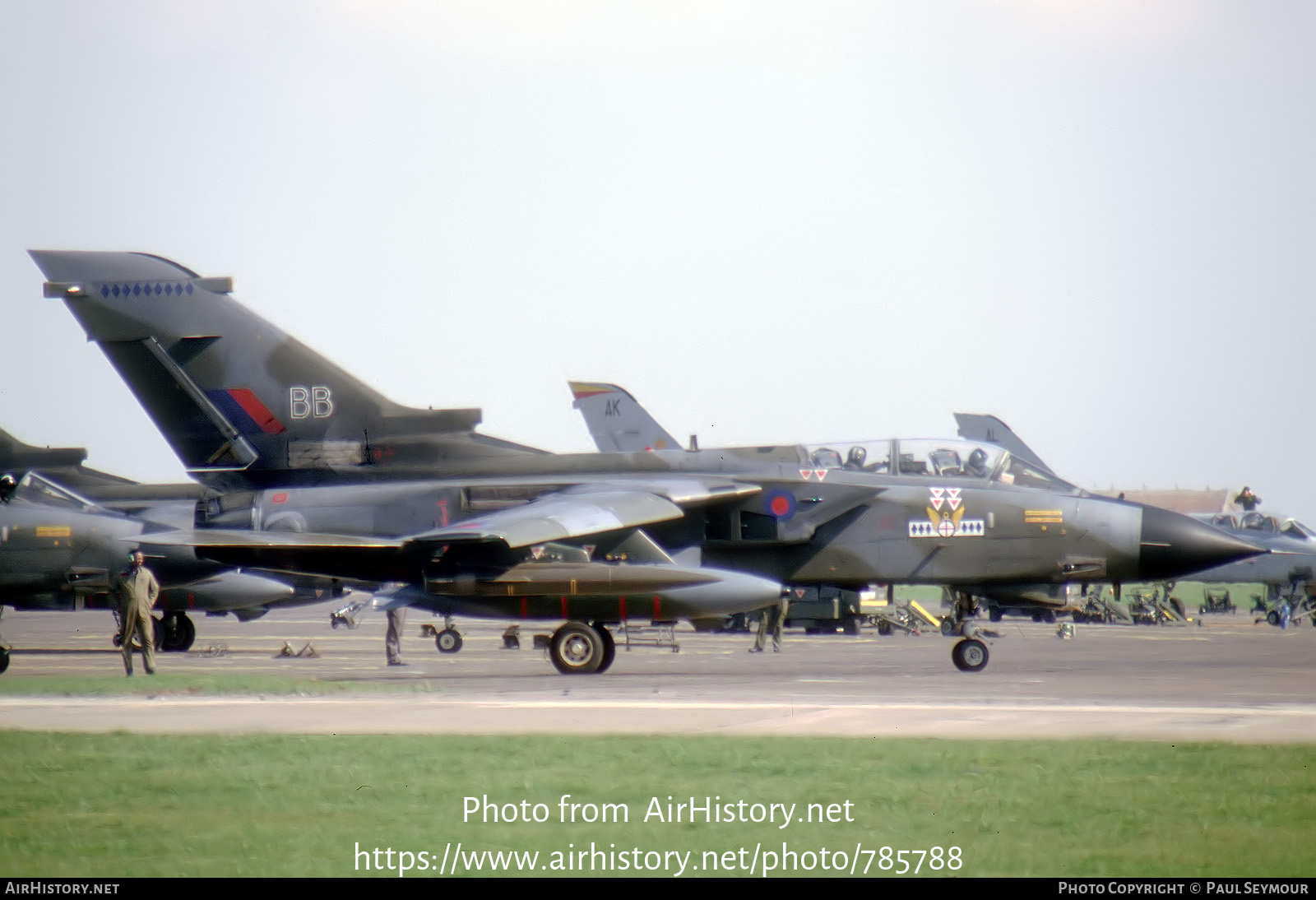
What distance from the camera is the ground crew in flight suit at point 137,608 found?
1886 centimetres

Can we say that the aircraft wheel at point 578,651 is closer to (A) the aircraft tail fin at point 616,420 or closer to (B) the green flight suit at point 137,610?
(B) the green flight suit at point 137,610

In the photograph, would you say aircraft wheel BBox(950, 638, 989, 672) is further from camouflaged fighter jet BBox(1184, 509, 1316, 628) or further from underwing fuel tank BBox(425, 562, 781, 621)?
camouflaged fighter jet BBox(1184, 509, 1316, 628)

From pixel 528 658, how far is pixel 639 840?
17.8 metres

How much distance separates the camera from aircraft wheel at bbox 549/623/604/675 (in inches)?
774

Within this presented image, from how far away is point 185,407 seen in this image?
68.9 ft

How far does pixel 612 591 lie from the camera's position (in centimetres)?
1869

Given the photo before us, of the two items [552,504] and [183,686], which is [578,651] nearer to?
[552,504]

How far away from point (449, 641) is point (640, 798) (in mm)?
19797

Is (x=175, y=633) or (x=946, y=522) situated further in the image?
(x=175, y=633)

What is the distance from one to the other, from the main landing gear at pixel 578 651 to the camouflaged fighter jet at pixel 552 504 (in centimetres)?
4

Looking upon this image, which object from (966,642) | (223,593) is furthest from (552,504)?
(223,593)

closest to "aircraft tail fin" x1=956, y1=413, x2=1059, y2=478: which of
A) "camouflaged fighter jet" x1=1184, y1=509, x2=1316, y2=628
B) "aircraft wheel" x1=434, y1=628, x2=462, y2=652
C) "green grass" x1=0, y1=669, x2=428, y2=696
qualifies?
"camouflaged fighter jet" x1=1184, y1=509, x2=1316, y2=628

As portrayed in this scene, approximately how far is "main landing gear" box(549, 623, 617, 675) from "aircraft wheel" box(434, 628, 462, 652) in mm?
8105
